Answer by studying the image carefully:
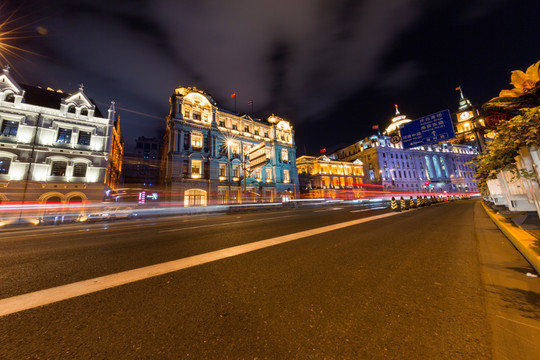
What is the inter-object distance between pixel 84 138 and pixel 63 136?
1.65 meters

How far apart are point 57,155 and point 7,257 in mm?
23103

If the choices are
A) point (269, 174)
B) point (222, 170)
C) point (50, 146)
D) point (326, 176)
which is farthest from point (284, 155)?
point (50, 146)

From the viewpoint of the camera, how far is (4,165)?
17594mm

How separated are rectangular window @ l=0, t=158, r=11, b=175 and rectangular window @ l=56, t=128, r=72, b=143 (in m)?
3.92

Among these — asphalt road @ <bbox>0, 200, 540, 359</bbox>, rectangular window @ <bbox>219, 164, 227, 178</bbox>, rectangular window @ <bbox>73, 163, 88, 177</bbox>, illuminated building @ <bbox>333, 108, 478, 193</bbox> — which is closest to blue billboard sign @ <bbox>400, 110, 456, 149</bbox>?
asphalt road @ <bbox>0, 200, 540, 359</bbox>

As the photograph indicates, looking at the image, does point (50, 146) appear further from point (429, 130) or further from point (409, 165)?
point (409, 165)

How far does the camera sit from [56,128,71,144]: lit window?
20206 millimetres

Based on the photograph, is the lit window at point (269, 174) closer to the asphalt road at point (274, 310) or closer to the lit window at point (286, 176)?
the lit window at point (286, 176)

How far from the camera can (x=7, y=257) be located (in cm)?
396

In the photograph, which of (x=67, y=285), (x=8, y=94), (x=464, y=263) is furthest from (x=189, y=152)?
(x=464, y=263)

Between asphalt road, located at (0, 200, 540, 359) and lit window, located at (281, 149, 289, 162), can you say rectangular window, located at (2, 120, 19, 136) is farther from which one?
lit window, located at (281, 149, 289, 162)

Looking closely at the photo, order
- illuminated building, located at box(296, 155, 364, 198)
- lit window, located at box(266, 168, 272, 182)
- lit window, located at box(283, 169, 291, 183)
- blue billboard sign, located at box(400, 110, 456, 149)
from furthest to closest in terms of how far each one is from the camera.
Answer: illuminated building, located at box(296, 155, 364, 198) → lit window, located at box(283, 169, 291, 183) → lit window, located at box(266, 168, 272, 182) → blue billboard sign, located at box(400, 110, 456, 149)

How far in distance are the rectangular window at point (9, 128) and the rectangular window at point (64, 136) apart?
114 inches

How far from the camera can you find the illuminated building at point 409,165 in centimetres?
6038
